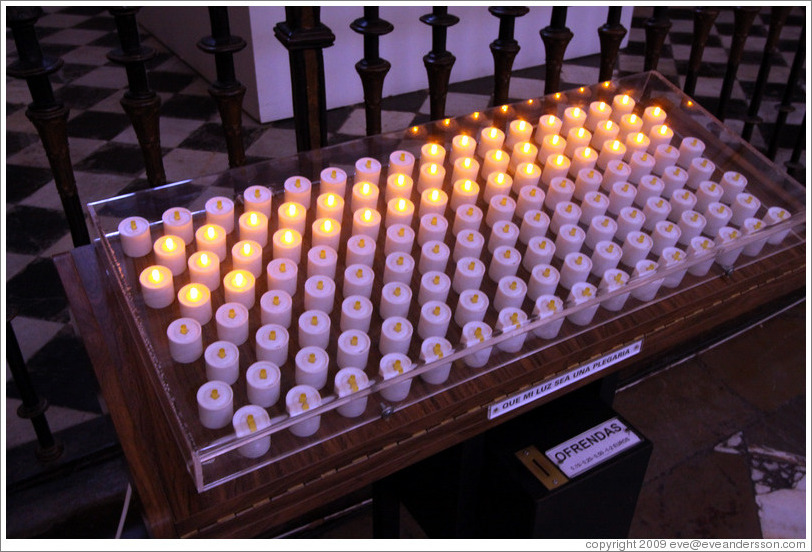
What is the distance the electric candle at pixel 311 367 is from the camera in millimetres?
954

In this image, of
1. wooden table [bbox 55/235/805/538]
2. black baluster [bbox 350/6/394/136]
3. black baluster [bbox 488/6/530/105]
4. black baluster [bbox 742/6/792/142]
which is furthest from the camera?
black baluster [bbox 742/6/792/142]

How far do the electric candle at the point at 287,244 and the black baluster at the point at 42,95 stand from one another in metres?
0.34

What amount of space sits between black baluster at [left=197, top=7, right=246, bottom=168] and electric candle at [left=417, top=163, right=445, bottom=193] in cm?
33

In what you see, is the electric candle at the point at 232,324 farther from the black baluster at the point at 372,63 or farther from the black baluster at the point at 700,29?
the black baluster at the point at 700,29

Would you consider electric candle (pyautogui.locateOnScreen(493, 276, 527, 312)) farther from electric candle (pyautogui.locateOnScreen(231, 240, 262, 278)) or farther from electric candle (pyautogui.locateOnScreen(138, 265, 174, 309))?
electric candle (pyautogui.locateOnScreen(138, 265, 174, 309))

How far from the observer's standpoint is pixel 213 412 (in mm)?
902

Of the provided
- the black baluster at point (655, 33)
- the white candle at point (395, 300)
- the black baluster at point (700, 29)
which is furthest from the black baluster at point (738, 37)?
the white candle at point (395, 300)

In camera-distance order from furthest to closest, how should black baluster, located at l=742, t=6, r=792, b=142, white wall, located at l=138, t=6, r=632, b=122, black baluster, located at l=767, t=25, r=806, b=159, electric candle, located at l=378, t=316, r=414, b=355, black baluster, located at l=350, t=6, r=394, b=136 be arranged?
white wall, located at l=138, t=6, r=632, b=122, black baluster, located at l=767, t=25, r=806, b=159, black baluster, located at l=742, t=6, r=792, b=142, black baluster, located at l=350, t=6, r=394, b=136, electric candle, located at l=378, t=316, r=414, b=355

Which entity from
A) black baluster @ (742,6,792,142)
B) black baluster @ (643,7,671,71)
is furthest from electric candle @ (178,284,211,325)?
black baluster @ (742,6,792,142)

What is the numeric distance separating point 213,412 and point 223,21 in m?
0.66

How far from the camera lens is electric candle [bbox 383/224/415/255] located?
115 centimetres

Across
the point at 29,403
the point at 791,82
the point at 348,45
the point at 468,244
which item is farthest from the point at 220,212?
the point at 348,45

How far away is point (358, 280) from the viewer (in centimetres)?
107

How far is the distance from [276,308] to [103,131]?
248 cm
